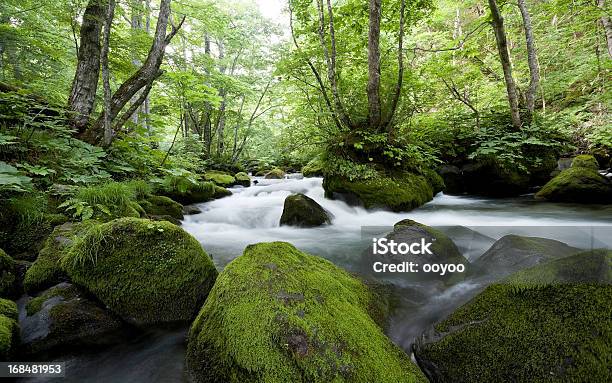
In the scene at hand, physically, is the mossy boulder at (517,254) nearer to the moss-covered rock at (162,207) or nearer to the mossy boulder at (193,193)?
the moss-covered rock at (162,207)

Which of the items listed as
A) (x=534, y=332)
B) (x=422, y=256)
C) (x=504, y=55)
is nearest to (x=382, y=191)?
(x=422, y=256)

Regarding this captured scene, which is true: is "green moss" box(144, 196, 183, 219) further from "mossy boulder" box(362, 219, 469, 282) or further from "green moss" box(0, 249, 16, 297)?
"mossy boulder" box(362, 219, 469, 282)

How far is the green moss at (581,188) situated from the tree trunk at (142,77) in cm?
948

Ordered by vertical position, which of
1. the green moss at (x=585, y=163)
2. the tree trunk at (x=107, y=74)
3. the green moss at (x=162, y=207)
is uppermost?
the tree trunk at (x=107, y=74)

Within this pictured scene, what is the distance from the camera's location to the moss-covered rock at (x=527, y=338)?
1.50 m

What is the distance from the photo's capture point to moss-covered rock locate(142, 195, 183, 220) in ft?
17.7

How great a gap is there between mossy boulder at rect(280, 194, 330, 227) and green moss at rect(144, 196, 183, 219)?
222 centimetres

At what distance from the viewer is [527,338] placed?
165 centimetres

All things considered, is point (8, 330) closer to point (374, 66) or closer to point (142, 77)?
point (142, 77)

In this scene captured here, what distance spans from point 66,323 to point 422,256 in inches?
138

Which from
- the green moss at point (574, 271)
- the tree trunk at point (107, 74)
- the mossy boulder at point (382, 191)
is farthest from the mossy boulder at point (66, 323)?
the mossy boulder at point (382, 191)

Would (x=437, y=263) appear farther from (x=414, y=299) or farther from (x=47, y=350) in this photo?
(x=47, y=350)

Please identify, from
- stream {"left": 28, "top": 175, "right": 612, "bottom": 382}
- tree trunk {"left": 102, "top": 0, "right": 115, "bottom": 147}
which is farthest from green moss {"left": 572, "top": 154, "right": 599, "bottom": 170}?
tree trunk {"left": 102, "top": 0, "right": 115, "bottom": 147}

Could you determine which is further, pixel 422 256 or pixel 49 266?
pixel 422 256
